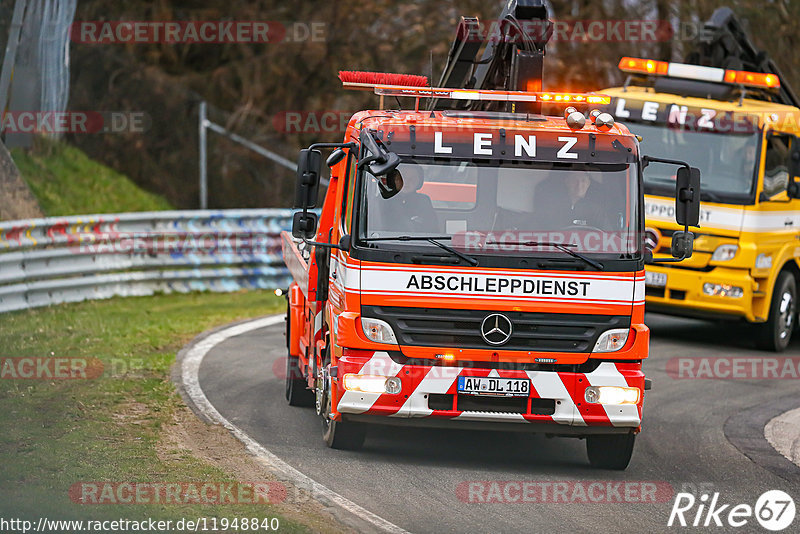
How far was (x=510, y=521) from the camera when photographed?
728cm

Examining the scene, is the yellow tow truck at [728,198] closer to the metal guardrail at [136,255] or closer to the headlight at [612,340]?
the metal guardrail at [136,255]

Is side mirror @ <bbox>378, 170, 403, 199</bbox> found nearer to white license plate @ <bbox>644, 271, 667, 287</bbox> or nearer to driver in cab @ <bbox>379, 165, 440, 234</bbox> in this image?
driver in cab @ <bbox>379, 165, 440, 234</bbox>

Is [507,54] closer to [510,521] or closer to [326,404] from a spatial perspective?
[326,404]

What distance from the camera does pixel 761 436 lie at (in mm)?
10492

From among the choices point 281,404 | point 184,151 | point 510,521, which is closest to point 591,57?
point 184,151

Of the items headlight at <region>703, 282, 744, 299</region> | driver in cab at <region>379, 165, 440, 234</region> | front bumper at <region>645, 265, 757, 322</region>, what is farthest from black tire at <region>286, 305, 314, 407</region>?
headlight at <region>703, 282, 744, 299</region>

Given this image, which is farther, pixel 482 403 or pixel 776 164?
pixel 776 164

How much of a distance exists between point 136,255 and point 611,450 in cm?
993

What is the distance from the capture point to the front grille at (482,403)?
27.4ft

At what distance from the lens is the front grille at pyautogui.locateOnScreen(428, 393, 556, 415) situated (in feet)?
27.4

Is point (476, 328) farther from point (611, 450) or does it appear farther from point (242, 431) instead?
point (242, 431)

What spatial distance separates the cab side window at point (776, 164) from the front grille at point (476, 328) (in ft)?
24.2

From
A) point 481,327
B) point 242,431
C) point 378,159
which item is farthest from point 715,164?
point 242,431

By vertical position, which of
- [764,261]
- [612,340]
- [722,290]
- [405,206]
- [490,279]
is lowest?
[722,290]
